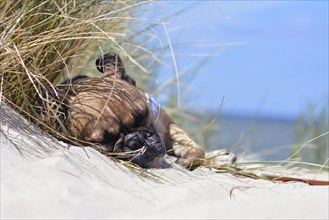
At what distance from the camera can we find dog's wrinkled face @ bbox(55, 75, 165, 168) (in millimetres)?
3482

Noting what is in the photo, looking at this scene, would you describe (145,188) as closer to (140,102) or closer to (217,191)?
(217,191)

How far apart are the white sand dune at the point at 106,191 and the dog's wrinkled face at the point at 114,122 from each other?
0.44ft

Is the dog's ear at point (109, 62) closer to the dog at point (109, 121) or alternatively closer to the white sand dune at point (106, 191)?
the dog at point (109, 121)

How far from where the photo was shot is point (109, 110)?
3521 millimetres

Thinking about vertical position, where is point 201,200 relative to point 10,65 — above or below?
below

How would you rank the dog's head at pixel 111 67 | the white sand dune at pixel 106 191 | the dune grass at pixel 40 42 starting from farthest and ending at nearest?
the dog's head at pixel 111 67 < the dune grass at pixel 40 42 < the white sand dune at pixel 106 191

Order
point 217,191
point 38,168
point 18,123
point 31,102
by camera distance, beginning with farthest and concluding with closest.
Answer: point 31,102
point 18,123
point 217,191
point 38,168

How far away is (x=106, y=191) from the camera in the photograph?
9.35 feet

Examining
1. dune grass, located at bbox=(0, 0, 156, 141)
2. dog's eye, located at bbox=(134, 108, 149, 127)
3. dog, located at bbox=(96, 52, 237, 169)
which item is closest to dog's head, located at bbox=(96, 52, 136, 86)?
dog, located at bbox=(96, 52, 237, 169)

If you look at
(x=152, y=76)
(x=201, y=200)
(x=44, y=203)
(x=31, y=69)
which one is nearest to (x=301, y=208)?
(x=201, y=200)

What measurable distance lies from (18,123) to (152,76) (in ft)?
8.48

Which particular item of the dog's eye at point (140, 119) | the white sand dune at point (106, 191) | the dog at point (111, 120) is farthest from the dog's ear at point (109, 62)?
the white sand dune at point (106, 191)

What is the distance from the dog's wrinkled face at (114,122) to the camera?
3.48 metres

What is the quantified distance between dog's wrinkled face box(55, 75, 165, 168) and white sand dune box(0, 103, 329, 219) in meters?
0.13
